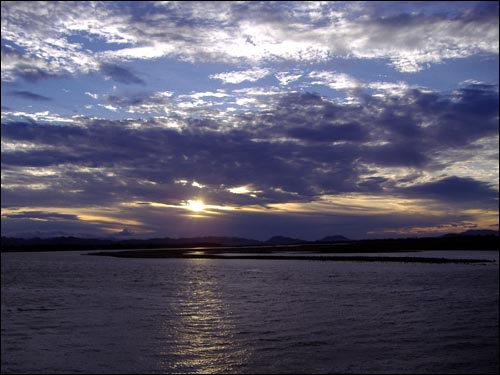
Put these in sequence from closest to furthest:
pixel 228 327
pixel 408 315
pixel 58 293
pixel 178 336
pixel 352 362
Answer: pixel 352 362 < pixel 178 336 < pixel 228 327 < pixel 408 315 < pixel 58 293

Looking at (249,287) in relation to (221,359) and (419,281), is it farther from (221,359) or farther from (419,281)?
(221,359)

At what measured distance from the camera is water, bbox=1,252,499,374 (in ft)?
71.3

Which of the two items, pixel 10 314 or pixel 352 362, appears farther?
pixel 10 314

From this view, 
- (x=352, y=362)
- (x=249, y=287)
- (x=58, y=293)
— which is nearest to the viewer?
Result: (x=352, y=362)

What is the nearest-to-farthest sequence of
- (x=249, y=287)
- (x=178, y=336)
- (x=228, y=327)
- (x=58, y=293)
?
(x=178, y=336) < (x=228, y=327) < (x=58, y=293) < (x=249, y=287)

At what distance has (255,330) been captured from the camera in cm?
2867

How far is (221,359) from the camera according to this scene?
73.5 feet

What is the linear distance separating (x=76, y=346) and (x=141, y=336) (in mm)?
3833

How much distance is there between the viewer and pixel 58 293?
48219mm

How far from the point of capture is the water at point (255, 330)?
2173 centimetres

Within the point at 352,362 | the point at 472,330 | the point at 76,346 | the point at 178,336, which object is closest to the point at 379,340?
the point at 352,362

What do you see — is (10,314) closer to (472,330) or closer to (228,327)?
(228,327)

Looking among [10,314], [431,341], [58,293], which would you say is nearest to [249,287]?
[58,293]

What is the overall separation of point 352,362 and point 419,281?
125 ft
